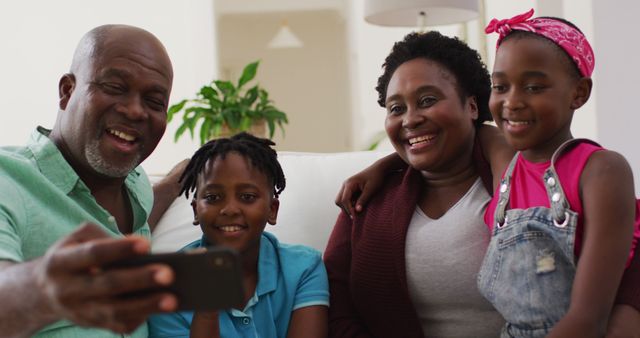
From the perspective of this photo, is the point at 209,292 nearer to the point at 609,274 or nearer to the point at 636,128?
the point at 609,274

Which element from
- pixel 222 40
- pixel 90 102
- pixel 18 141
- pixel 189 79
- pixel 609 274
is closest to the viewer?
pixel 609 274

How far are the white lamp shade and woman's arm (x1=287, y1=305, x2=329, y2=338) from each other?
5.78 feet

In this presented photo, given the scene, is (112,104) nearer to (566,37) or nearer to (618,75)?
(566,37)

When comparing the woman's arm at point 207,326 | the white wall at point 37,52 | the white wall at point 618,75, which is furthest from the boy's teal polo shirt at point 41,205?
the white wall at point 37,52

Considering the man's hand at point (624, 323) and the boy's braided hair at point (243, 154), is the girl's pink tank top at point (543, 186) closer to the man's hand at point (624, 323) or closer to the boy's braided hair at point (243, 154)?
the man's hand at point (624, 323)

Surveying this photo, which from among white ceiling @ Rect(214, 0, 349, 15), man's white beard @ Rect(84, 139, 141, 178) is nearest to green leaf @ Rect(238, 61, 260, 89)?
man's white beard @ Rect(84, 139, 141, 178)

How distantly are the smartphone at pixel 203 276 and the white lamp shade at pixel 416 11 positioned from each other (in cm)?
233

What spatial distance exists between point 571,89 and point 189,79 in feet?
13.5

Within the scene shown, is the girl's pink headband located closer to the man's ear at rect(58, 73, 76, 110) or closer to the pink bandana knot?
the pink bandana knot

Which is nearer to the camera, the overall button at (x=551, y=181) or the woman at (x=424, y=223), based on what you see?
the overall button at (x=551, y=181)

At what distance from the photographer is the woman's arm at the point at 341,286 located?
1352mm

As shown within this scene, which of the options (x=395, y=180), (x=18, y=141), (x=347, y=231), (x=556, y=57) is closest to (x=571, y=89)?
(x=556, y=57)

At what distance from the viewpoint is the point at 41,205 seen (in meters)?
1.13

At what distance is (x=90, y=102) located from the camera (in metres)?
1.25
